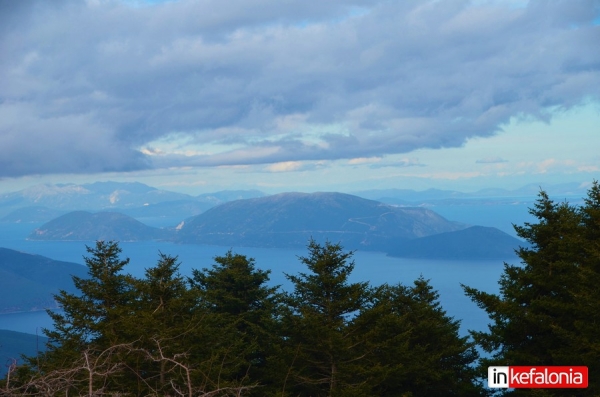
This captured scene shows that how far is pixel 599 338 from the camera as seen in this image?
44.0 feet

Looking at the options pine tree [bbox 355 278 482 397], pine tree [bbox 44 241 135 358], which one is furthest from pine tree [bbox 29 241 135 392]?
pine tree [bbox 355 278 482 397]

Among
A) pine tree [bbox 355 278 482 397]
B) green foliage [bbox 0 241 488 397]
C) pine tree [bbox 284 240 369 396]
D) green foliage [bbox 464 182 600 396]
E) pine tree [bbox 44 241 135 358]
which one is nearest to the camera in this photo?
green foliage [bbox 464 182 600 396]

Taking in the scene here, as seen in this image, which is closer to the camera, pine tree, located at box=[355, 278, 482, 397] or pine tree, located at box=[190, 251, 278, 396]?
pine tree, located at box=[355, 278, 482, 397]

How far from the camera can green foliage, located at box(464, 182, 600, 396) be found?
13.9 metres

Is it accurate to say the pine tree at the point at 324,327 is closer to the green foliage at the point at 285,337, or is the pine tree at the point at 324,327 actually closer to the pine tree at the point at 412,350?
the green foliage at the point at 285,337

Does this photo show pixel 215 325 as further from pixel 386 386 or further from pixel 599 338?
pixel 599 338

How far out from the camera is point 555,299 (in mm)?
15539

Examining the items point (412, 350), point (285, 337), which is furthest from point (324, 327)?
point (412, 350)

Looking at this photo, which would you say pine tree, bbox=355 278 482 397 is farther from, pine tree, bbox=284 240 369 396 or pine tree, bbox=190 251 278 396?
pine tree, bbox=190 251 278 396

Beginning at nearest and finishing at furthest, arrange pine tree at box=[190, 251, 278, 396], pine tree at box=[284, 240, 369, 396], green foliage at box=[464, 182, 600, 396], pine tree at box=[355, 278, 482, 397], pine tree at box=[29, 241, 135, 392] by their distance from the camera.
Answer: green foliage at box=[464, 182, 600, 396] < pine tree at box=[284, 240, 369, 396] < pine tree at box=[355, 278, 482, 397] < pine tree at box=[29, 241, 135, 392] < pine tree at box=[190, 251, 278, 396]

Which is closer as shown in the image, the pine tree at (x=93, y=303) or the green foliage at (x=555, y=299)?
the green foliage at (x=555, y=299)

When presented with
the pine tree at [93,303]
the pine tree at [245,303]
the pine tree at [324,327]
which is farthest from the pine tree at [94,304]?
the pine tree at [324,327]

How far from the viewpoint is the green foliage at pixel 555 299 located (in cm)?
1385

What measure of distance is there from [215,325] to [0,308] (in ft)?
596
